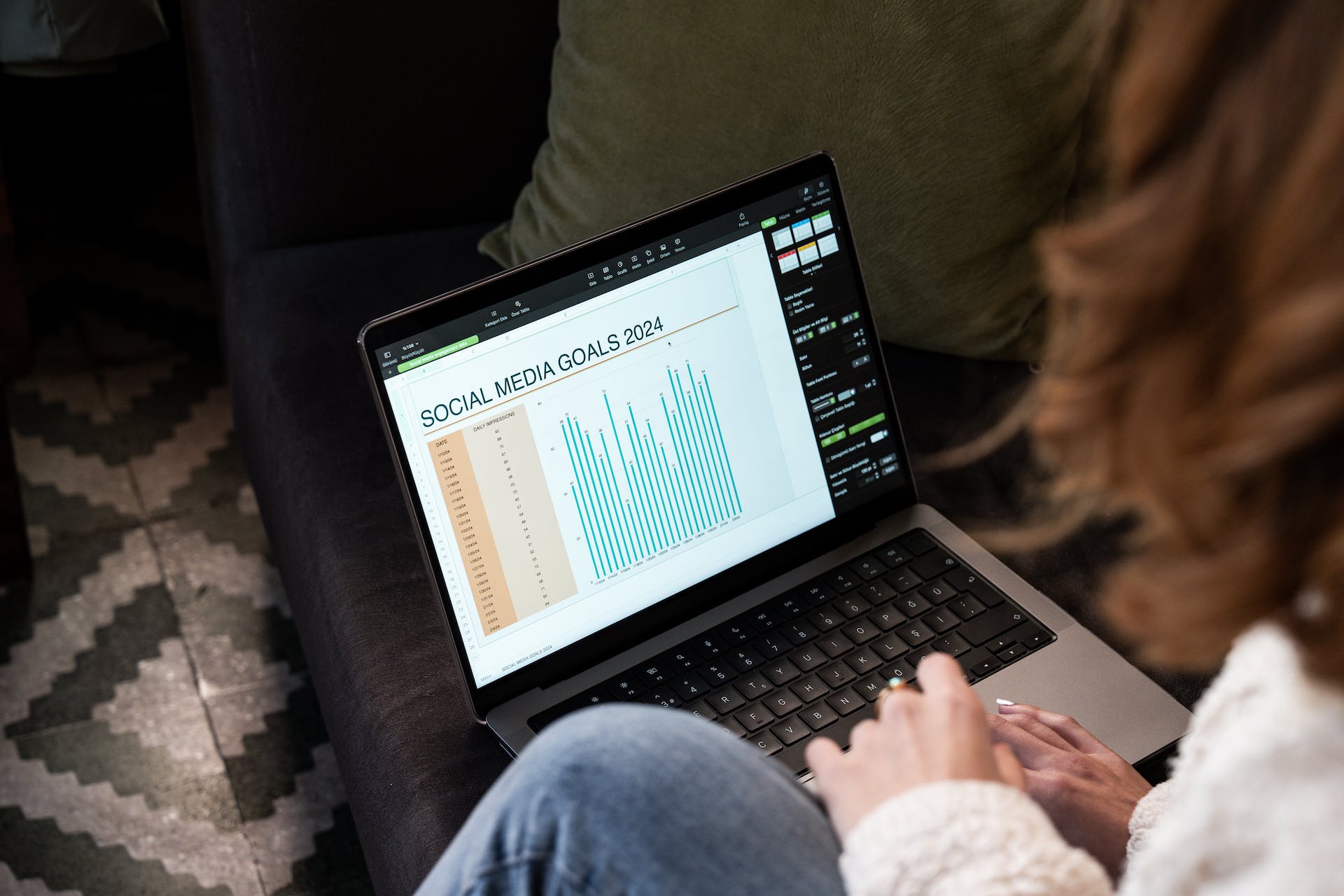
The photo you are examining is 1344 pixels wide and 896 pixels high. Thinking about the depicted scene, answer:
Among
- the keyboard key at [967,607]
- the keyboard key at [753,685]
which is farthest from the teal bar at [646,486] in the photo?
the keyboard key at [967,607]

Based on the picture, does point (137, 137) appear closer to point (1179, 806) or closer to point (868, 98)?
point (868, 98)

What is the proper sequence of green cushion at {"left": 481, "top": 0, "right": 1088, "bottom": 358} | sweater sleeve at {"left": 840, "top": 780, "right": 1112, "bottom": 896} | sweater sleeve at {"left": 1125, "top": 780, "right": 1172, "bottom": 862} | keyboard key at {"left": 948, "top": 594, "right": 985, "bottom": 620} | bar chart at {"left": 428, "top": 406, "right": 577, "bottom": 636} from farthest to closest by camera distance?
green cushion at {"left": 481, "top": 0, "right": 1088, "bottom": 358} → keyboard key at {"left": 948, "top": 594, "right": 985, "bottom": 620} → bar chart at {"left": 428, "top": 406, "right": 577, "bottom": 636} → sweater sleeve at {"left": 1125, "top": 780, "right": 1172, "bottom": 862} → sweater sleeve at {"left": 840, "top": 780, "right": 1112, "bottom": 896}

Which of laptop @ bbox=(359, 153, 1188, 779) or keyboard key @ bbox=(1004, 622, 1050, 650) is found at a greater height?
laptop @ bbox=(359, 153, 1188, 779)

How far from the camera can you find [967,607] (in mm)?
858

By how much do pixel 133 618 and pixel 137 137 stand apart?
3.05 feet

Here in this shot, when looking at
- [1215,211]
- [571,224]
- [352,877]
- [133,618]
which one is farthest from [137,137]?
[1215,211]

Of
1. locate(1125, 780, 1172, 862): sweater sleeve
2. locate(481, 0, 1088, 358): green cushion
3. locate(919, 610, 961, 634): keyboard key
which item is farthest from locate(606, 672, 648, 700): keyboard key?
locate(481, 0, 1088, 358): green cushion

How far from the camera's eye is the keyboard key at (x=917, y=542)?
0.89 meters

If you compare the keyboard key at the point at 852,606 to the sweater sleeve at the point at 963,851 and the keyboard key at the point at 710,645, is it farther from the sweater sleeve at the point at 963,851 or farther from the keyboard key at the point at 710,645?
the sweater sleeve at the point at 963,851

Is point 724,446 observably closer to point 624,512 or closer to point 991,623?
point 624,512

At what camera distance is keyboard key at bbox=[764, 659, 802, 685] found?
0.80 meters

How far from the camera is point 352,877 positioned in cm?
115

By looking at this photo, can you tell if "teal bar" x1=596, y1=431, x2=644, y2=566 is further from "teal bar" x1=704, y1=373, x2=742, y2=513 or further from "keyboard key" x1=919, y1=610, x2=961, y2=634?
"keyboard key" x1=919, y1=610, x2=961, y2=634

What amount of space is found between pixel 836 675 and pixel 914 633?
0.07m
